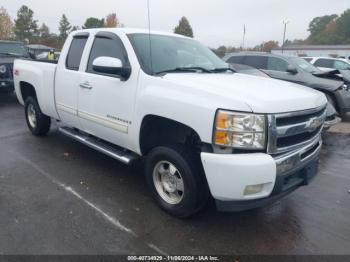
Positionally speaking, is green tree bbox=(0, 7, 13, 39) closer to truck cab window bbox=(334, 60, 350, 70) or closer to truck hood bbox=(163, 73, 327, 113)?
truck cab window bbox=(334, 60, 350, 70)

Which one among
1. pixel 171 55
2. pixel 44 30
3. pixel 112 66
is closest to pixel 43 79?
pixel 112 66

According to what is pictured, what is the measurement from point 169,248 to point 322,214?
1.91 metres

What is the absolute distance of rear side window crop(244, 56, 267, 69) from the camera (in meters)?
9.52

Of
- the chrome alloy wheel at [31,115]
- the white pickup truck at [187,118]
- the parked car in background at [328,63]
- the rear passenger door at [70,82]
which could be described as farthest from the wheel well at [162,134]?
the parked car in background at [328,63]

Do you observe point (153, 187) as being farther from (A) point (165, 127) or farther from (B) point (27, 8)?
(B) point (27, 8)

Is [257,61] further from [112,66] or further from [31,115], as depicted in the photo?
[112,66]

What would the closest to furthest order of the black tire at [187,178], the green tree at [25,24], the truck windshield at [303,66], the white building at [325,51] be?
the black tire at [187,178] < the truck windshield at [303,66] < the green tree at [25,24] < the white building at [325,51]

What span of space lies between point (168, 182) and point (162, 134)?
55 cm

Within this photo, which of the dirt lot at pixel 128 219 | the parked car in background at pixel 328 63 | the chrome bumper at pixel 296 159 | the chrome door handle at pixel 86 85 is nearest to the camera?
the chrome bumper at pixel 296 159

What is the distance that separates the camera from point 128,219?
3494mm

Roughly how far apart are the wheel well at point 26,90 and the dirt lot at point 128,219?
1.64 metres

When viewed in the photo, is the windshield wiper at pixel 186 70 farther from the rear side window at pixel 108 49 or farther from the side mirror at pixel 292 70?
the side mirror at pixel 292 70

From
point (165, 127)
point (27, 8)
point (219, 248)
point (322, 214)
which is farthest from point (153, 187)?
point (27, 8)

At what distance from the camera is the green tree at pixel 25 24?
2183 inches
